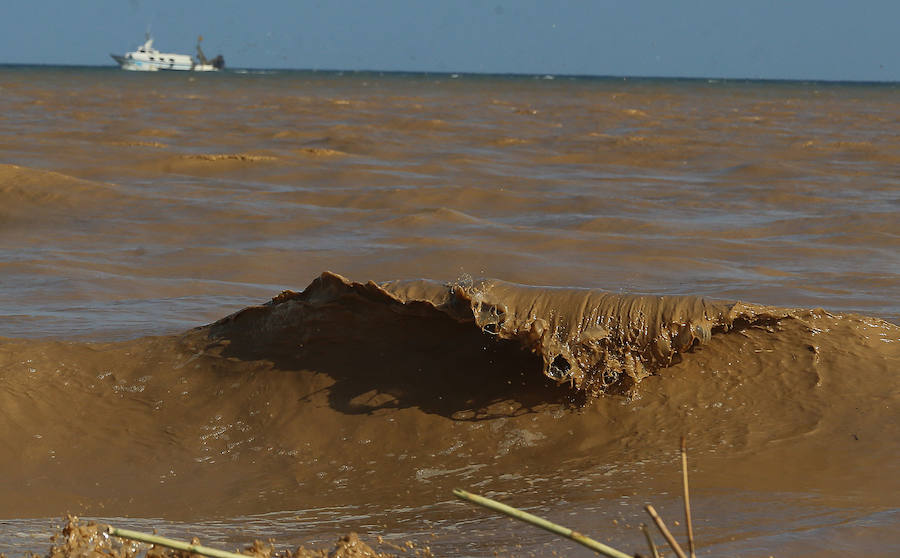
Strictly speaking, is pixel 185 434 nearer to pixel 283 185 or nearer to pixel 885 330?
pixel 885 330

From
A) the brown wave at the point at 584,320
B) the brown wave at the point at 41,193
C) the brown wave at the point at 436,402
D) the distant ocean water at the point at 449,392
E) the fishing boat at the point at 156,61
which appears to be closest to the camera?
the distant ocean water at the point at 449,392

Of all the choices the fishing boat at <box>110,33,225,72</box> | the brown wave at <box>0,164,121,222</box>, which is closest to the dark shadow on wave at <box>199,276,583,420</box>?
the brown wave at <box>0,164,121,222</box>

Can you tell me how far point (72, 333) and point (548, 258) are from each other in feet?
9.52

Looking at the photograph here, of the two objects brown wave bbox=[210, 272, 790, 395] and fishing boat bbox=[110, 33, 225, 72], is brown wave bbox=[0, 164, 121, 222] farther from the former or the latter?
fishing boat bbox=[110, 33, 225, 72]

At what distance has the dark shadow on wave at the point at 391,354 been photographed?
3395mm

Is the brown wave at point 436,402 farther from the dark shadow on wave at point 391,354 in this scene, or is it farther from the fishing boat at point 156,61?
the fishing boat at point 156,61

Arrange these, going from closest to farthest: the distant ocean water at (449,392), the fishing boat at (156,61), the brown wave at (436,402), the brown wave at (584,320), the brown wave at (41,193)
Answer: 1. the distant ocean water at (449,392)
2. the brown wave at (436,402)
3. the brown wave at (584,320)
4. the brown wave at (41,193)
5. the fishing boat at (156,61)

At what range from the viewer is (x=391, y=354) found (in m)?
3.55

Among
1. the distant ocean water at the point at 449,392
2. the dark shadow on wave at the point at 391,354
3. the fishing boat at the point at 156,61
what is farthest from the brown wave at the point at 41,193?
the fishing boat at the point at 156,61

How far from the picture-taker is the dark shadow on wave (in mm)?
3395

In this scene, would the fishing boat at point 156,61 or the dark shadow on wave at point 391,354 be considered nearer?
the dark shadow on wave at point 391,354

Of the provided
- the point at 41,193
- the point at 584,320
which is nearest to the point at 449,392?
the point at 584,320

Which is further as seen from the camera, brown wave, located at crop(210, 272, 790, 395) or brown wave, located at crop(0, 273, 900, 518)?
brown wave, located at crop(210, 272, 790, 395)

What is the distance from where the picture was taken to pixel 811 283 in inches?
220
